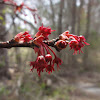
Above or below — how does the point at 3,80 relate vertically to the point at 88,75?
above

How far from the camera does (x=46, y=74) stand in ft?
25.2

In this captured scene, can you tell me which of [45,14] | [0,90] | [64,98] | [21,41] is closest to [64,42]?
[21,41]

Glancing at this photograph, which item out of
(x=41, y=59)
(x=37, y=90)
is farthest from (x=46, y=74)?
(x=41, y=59)

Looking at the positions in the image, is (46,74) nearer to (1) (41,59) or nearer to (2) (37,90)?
(2) (37,90)

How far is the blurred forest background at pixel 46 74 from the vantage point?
4.56 meters

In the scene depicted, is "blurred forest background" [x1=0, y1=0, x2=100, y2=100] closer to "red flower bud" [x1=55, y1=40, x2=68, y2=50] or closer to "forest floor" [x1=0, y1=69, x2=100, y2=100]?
"forest floor" [x1=0, y1=69, x2=100, y2=100]

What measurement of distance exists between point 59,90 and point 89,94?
8.62ft

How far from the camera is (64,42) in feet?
2.11

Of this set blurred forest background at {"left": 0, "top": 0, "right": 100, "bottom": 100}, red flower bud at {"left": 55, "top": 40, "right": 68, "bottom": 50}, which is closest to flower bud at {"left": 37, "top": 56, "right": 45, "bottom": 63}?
red flower bud at {"left": 55, "top": 40, "right": 68, "bottom": 50}

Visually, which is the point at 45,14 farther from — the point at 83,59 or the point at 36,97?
the point at 83,59

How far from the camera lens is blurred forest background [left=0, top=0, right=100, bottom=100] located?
456 cm

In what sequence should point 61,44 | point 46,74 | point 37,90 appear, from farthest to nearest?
1. point 46,74
2. point 37,90
3. point 61,44

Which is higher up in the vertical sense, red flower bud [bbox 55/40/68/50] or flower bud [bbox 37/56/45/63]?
red flower bud [bbox 55/40/68/50]

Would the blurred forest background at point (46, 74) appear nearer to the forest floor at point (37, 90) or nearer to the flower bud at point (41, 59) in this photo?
the forest floor at point (37, 90)
